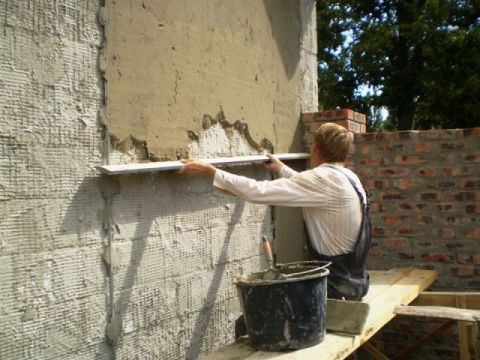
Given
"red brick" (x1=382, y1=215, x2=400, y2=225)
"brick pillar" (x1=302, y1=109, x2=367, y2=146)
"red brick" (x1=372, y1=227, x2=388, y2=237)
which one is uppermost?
"brick pillar" (x1=302, y1=109, x2=367, y2=146)

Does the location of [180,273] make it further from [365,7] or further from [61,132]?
[365,7]

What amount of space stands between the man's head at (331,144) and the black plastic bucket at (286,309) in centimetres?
67

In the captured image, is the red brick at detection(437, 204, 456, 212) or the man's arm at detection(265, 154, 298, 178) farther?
the red brick at detection(437, 204, 456, 212)

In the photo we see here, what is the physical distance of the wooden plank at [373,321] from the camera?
2.72 metres

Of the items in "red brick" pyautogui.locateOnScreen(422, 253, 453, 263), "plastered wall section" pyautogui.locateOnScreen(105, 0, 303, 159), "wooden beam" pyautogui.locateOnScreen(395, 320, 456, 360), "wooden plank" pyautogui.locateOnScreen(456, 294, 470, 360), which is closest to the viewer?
"plastered wall section" pyautogui.locateOnScreen(105, 0, 303, 159)

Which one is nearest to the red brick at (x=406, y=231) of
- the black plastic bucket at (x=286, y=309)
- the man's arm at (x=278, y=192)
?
the man's arm at (x=278, y=192)

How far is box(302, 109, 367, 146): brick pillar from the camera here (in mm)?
5172

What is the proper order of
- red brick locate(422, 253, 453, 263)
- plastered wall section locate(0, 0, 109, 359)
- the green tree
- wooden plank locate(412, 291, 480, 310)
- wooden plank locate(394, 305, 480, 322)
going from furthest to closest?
1. the green tree
2. red brick locate(422, 253, 453, 263)
3. wooden plank locate(412, 291, 480, 310)
4. wooden plank locate(394, 305, 480, 322)
5. plastered wall section locate(0, 0, 109, 359)

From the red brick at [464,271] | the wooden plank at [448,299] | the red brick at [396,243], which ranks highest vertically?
the red brick at [396,243]

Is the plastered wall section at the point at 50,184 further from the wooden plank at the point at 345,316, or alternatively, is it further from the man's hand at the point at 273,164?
the man's hand at the point at 273,164

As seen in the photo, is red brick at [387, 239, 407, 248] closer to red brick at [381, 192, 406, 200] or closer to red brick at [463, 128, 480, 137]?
red brick at [381, 192, 406, 200]

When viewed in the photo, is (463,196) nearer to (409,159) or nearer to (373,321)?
(409,159)

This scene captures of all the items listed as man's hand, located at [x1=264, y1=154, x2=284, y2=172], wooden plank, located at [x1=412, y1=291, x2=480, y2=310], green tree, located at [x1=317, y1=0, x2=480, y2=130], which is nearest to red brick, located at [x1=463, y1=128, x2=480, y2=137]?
wooden plank, located at [x1=412, y1=291, x2=480, y2=310]

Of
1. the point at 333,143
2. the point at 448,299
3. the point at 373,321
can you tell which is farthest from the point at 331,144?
A: the point at 448,299
